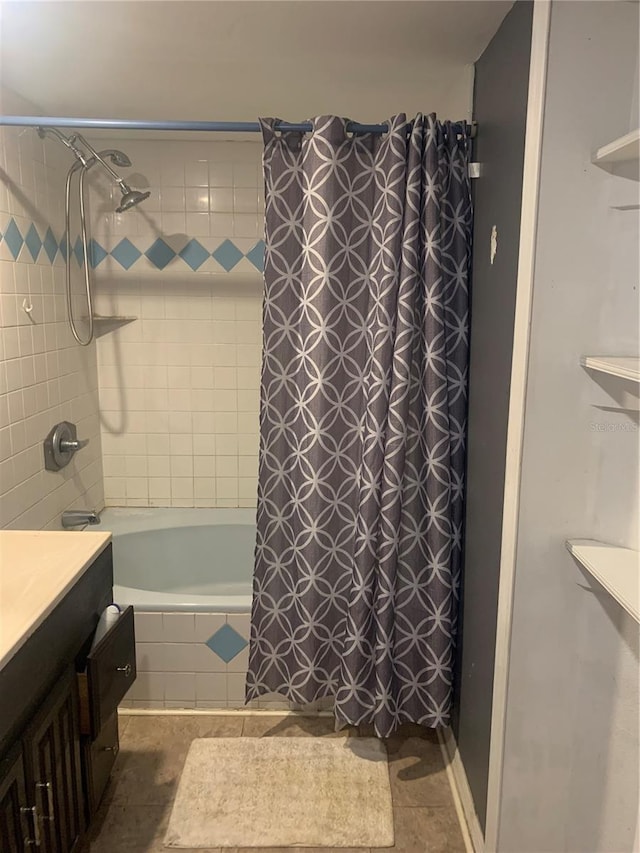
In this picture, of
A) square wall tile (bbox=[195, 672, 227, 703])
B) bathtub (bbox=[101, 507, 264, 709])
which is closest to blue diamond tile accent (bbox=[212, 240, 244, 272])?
bathtub (bbox=[101, 507, 264, 709])

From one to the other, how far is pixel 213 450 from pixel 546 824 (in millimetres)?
2007

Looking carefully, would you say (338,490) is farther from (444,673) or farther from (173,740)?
(173,740)

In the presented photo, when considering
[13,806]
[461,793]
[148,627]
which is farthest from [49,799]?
[461,793]

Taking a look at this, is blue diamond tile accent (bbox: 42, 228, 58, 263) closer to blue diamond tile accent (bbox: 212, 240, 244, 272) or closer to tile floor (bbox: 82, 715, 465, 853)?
blue diamond tile accent (bbox: 212, 240, 244, 272)

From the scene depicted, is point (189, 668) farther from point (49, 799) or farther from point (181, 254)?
point (181, 254)

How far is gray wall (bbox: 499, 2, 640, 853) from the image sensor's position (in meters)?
1.38

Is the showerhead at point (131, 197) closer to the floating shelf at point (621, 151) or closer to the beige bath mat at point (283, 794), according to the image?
the floating shelf at point (621, 151)

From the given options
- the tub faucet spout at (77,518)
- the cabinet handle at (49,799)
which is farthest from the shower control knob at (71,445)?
the cabinet handle at (49,799)

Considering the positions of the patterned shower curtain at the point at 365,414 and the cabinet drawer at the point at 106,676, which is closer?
the cabinet drawer at the point at 106,676

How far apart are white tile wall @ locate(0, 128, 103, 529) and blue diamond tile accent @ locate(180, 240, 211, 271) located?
0.52m

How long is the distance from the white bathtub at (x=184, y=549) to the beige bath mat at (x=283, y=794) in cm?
88

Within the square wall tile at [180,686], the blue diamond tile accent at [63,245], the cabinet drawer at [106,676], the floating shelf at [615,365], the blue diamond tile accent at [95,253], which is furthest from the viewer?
the blue diamond tile accent at [95,253]

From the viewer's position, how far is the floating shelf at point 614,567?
4.16ft

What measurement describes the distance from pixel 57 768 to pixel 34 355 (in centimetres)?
146
